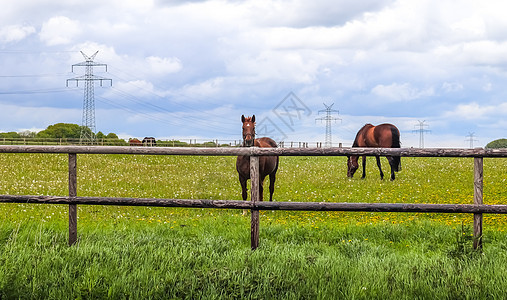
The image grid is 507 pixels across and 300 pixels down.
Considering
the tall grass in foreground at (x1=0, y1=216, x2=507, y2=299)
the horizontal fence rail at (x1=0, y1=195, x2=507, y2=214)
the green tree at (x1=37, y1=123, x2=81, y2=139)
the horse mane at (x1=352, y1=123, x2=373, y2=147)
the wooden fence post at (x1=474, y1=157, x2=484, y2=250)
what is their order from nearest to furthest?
the tall grass in foreground at (x1=0, y1=216, x2=507, y2=299)
the horizontal fence rail at (x1=0, y1=195, x2=507, y2=214)
the wooden fence post at (x1=474, y1=157, x2=484, y2=250)
the horse mane at (x1=352, y1=123, x2=373, y2=147)
the green tree at (x1=37, y1=123, x2=81, y2=139)

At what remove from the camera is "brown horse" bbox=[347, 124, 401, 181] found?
854 inches

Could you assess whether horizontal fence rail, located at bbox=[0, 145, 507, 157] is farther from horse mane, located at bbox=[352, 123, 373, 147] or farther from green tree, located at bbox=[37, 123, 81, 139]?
green tree, located at bbox=[37, 123, 81, 139]

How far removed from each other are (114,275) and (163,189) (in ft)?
41.0

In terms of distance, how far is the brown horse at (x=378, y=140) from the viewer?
2170 centimetres

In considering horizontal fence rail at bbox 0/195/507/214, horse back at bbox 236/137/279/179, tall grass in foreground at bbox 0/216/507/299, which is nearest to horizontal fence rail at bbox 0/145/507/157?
horizontal fence rail at bbox 0/195/507/214

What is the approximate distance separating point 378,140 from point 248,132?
41.6 ft

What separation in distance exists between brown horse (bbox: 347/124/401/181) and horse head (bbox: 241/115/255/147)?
10.5 metres

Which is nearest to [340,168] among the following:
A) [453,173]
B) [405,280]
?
[453,173]

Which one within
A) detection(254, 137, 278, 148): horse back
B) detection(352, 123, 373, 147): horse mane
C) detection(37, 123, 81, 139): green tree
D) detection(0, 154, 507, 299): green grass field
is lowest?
detection(0, 154, 507, 299): green grass field

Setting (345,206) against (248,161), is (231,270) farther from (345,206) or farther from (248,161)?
(248,161)

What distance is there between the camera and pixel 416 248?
26.5 feet

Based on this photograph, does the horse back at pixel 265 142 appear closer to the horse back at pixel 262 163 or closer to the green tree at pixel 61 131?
the horse back at pixel 262 163

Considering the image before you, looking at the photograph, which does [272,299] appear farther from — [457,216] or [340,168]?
[340,168]

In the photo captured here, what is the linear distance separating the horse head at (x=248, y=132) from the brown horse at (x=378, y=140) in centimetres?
1051
